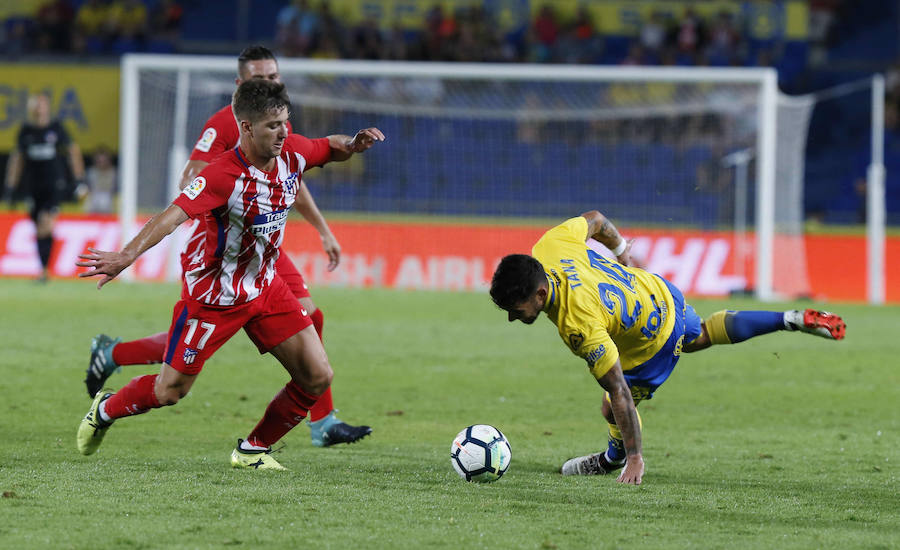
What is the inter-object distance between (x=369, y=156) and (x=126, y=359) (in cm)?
1345

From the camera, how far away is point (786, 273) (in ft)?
60.4

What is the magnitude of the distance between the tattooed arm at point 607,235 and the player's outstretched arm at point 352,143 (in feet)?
3.83

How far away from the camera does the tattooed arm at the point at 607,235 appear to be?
20.7 ft

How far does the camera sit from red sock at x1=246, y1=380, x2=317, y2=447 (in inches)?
242

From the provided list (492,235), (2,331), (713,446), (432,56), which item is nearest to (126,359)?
(713,446)

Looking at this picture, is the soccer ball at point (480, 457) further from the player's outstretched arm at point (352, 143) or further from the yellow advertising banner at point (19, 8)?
the yellow advertising banner at point (19, 8)

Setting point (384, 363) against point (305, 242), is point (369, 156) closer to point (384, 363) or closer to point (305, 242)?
point (305, 242)

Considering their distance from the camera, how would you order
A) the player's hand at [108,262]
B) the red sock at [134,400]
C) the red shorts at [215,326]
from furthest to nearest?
the red sock at [134,400], the red shorts at [215,326], the player's hand at [108,262]

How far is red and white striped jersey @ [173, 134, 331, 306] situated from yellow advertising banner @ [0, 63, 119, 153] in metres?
18.0

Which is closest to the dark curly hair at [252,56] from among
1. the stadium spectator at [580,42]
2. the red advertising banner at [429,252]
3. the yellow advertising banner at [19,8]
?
the red advertising banner at [429,252]

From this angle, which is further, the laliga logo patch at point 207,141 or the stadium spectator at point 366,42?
the stadium spectator at point 366,42

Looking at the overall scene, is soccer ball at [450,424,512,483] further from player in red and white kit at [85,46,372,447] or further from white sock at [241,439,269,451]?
player in red and white kit at [85,46,372,447]

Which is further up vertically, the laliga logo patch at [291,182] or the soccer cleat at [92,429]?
the laliga logo patch at [291,182]

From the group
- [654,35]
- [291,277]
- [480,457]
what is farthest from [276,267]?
[654,35]
